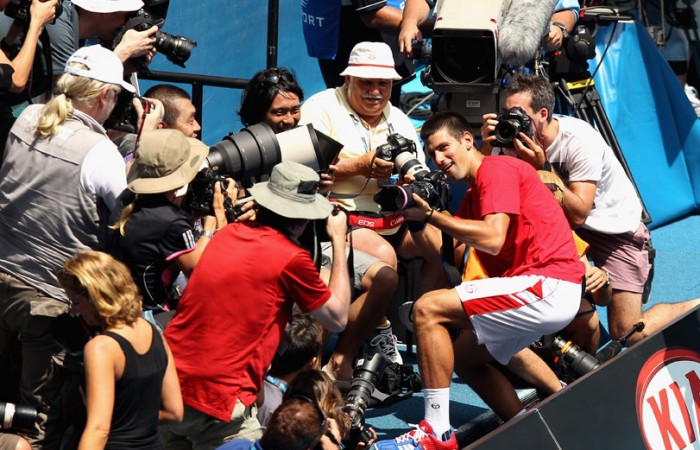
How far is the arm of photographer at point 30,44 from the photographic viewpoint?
5.19m

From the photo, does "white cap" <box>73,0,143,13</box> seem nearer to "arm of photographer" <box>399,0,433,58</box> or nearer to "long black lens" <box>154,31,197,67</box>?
"long black lens" <box>154,31,197,67</box>

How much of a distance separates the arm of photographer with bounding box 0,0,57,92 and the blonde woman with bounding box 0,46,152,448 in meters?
0.44

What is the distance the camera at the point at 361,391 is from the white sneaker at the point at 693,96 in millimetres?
5337

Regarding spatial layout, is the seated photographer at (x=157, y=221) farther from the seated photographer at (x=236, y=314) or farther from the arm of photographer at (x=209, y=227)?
the seated photographer at (x=236, y=314)

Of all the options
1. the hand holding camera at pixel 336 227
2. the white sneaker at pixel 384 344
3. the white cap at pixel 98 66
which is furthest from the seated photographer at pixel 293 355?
the white cap at pixel 98 66

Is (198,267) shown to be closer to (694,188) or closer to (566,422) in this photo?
(566,422)

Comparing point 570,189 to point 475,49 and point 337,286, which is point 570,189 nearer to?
point 475,49

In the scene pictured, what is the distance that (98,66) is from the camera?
4.85 m

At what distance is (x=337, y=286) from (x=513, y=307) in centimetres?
99

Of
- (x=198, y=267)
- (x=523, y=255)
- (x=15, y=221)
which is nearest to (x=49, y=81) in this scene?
(x=15, y=221)

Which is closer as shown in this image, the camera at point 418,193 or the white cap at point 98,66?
the white cap at point 98,66

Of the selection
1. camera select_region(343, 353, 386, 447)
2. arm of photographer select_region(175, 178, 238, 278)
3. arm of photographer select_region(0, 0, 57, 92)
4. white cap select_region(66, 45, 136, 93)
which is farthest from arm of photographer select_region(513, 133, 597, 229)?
arm of photographer select_region(0, 0, 57, 92)

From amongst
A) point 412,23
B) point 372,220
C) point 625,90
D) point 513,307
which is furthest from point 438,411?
point 625,90

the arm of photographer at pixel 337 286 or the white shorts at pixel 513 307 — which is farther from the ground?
the arm of photographer at pixel 337 286
